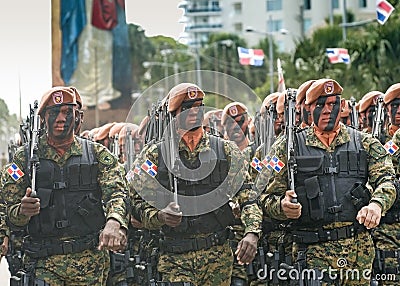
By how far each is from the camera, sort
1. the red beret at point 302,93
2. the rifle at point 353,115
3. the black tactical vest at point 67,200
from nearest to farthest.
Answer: the black tactical vest at point 67,200 < the red beret at point 302,93 < the rifle at point 353,115

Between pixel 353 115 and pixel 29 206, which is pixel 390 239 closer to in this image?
pixel 353 115

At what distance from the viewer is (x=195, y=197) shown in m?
8.39

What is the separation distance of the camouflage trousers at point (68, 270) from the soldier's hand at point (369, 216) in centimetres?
194

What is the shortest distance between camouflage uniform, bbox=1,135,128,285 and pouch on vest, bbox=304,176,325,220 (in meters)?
1.35

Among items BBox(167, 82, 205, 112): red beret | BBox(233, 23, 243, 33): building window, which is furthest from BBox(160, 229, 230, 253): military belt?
BBox(233, 23, 243, 33): building window

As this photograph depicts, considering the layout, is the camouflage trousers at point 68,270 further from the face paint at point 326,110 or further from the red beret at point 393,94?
the red beret at point 393,94

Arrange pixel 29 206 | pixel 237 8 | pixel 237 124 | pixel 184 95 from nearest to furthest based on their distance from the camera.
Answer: pixel 29 206 < pixel 184 95 < pixel 237 124 < pixel 237 8

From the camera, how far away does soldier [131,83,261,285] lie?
27.1 ft

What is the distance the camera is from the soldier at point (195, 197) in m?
8.27

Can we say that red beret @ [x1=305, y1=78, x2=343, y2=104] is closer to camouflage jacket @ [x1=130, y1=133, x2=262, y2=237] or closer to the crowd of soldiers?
the crowd of soldiers

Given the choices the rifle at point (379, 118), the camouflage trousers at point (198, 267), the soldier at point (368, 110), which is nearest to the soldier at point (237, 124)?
the soldier at point (368, 110)

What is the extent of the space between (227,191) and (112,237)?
1.25 meters

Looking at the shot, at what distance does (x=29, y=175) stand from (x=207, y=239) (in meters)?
1.40

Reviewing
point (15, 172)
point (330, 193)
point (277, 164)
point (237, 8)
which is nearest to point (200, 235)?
point (277, 164)
